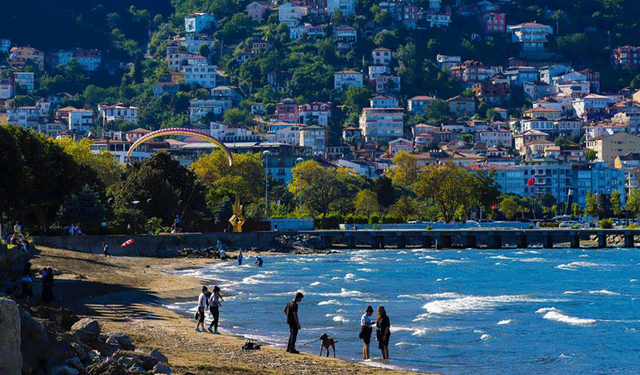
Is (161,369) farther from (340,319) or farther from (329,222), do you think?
(329,222)

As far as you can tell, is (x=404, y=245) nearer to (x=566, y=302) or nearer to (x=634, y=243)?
(x=634, y=243)

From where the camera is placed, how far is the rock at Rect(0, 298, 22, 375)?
65.1 ft

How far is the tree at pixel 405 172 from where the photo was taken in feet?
589

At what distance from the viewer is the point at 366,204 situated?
138 m

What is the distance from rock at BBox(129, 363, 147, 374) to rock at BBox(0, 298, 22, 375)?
373 cm

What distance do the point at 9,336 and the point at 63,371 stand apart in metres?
3.26

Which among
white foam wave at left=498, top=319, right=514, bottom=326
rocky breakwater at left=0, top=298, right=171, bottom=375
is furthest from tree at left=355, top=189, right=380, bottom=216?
rocky breakwater at left=0, top=298, right=171, bottom=375

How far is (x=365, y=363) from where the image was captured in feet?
109

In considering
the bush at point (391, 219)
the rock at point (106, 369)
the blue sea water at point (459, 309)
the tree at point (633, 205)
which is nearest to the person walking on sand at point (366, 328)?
the blue sea water at point (459, 309)

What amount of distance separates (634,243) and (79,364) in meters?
94.9

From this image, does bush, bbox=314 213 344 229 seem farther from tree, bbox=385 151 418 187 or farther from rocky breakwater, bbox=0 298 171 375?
rocky breakwater, bbox=0 298 171 375

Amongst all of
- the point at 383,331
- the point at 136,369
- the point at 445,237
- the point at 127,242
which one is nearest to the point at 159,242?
the point at 127,242

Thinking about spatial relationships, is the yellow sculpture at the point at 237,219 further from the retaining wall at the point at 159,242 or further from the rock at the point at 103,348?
the rock at the point at 103,348

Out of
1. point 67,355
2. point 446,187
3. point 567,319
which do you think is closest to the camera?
point 67,355
